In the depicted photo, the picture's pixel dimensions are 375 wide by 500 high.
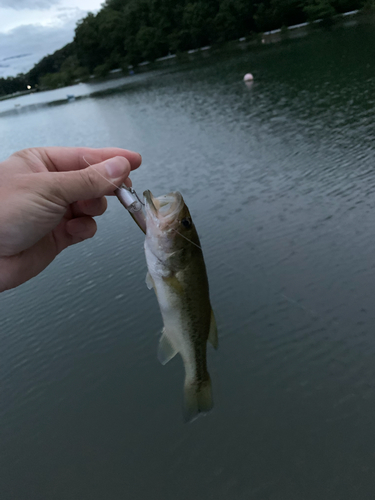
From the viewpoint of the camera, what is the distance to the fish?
108 inches

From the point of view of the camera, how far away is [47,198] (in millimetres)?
2939

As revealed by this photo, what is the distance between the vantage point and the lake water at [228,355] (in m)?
6.67

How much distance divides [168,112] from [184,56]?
193ft

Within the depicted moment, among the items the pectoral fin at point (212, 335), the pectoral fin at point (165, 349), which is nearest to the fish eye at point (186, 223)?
the pectoral fin at point (212, 335)

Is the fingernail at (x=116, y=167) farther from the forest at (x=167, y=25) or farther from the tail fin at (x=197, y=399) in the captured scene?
the forest at (x=167, y=25)

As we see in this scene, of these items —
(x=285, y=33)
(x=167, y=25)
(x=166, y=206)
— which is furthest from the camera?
(x=167, y=25)

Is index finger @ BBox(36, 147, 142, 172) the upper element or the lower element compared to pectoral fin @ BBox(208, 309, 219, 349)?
upper

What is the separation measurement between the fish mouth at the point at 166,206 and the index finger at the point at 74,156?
73 centimetres

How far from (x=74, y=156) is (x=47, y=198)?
0.81 m

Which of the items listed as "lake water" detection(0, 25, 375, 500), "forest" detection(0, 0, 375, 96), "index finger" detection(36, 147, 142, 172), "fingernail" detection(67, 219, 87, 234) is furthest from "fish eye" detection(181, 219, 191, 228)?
"forest" detection(0, 0, 375, 96)

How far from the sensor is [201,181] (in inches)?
627

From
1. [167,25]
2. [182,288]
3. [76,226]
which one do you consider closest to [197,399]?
[182,288]

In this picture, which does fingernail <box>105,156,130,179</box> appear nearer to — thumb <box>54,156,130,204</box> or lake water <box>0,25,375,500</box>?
thumb <box>54,156,130,204</box>

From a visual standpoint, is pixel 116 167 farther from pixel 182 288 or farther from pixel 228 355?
pixel 228 355
